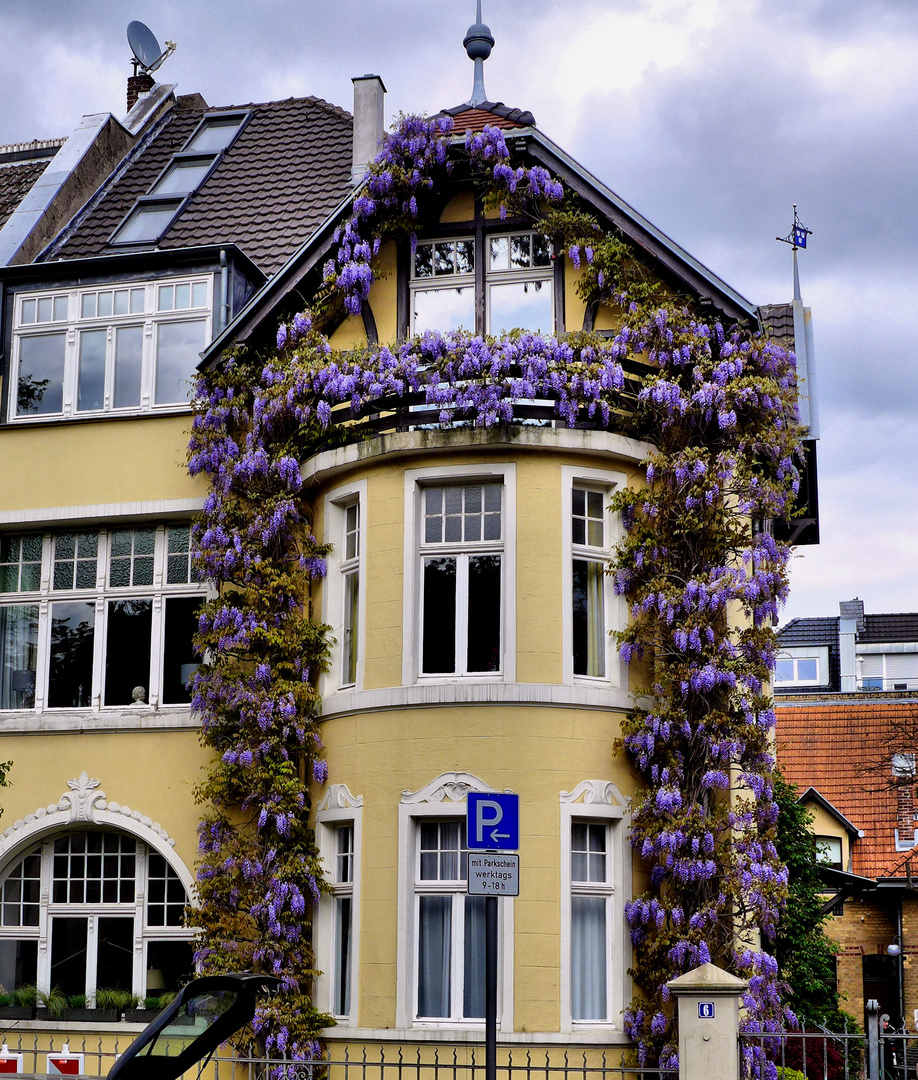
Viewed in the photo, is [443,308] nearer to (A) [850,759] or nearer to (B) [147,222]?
(B) [147,222]

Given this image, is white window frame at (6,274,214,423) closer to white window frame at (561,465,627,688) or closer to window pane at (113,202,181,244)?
window pane at (113,202,181,244)

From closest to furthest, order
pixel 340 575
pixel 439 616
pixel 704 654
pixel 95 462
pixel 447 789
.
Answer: pixel 447 789 < pixel 704 654 < pixel 439 616 < pixel 340 575 < pixel 95 462

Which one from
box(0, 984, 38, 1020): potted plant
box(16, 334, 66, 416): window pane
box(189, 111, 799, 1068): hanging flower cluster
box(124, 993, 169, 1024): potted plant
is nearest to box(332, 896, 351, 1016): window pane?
box(189, 111, 799, 1068): hanging flower cluster

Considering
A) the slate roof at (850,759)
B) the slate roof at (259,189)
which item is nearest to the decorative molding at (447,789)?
the slate roof at (259,189)

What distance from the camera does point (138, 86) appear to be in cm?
2650

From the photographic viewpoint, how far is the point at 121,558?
18875 millimetres

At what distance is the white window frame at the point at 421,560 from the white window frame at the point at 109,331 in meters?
3.91

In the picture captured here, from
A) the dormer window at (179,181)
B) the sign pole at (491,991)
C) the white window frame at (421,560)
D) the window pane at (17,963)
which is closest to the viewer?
the sign pole at (491,991)

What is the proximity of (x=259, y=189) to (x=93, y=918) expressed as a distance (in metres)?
10.0

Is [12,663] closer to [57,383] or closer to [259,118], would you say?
[57,383]

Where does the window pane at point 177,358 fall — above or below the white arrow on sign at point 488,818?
above

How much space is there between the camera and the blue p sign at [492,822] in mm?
10523

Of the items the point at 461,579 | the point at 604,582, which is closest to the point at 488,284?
the point at 461,579

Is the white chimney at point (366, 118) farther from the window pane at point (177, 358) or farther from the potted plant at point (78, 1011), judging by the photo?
the potted plant at point (78, 1011)
